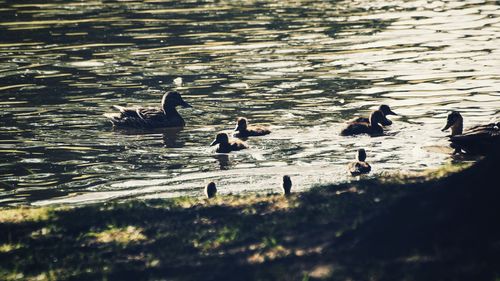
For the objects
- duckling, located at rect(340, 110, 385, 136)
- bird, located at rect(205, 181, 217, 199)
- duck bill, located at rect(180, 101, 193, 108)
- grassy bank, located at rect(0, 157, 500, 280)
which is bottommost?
duckling, located at rect(340, 110, 385, 136)

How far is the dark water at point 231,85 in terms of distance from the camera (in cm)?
1647

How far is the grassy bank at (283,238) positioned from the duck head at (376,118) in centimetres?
584

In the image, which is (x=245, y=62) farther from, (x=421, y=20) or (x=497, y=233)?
(x=497, y=233)

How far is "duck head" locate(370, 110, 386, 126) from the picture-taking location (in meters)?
18.7

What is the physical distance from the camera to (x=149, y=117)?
67.2 ft

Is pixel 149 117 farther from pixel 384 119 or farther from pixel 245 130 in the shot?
pixel 384 119

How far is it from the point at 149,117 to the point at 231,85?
3516 mm

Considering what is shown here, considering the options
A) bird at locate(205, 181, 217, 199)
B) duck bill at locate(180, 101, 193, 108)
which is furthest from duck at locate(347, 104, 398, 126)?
bird at locate(205, 181, 217, 199)

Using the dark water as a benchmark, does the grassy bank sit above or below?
above

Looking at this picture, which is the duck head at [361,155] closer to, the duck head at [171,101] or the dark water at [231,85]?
the dark water at [231,85]

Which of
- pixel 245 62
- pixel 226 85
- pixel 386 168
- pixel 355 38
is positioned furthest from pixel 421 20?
pixel 386 168

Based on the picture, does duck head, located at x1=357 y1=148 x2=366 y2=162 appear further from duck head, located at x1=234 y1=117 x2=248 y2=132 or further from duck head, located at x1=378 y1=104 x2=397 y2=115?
duck head, located at x1=378 y1=104 x2=397 y2=115

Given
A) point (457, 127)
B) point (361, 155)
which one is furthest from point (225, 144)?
point (457, 127)

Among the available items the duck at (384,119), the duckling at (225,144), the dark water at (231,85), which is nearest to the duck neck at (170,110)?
the dark water at (231,85)
